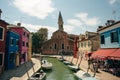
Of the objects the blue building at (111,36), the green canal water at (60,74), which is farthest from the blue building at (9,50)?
the blue building at (111,36)

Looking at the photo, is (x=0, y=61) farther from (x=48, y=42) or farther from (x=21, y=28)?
(x=48, y=42)

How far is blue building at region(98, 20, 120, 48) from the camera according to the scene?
87.1ft

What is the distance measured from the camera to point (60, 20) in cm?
10269

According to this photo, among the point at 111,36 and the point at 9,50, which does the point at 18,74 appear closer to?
the point at 9,50

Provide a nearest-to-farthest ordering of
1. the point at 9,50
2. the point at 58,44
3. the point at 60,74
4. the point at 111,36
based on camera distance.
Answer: the point at 111,36 < the point at 9,50 < the point at 60,74 < the point at 58,44

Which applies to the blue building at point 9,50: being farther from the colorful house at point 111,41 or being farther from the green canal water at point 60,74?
the colorful house at point 111,41

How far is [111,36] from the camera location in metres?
28.6

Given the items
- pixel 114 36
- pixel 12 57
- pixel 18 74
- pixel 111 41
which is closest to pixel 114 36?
pixel 114 36

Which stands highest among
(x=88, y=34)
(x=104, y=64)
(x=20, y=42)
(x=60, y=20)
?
(x=60, y=20)

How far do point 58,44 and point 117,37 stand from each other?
6737 cm

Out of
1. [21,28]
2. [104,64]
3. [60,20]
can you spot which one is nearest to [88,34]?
[104,64]

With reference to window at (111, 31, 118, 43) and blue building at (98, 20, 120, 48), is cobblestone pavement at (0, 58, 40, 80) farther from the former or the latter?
window at (111, 31, 118, 43)

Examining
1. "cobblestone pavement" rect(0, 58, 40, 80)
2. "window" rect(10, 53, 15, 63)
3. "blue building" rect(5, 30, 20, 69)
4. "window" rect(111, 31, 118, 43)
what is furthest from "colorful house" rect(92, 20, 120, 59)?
"window" rect(10, 53, 15, 63)

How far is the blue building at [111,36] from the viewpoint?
26.5 meters
